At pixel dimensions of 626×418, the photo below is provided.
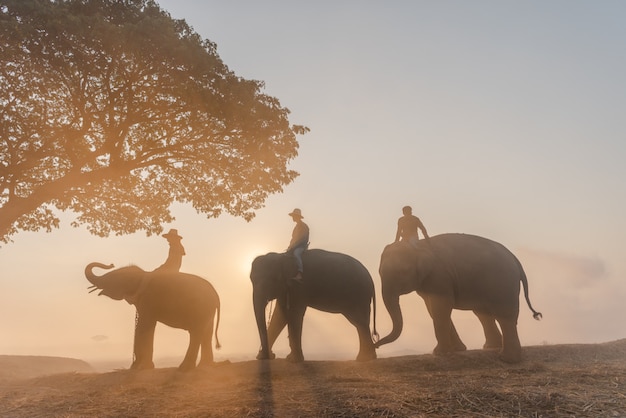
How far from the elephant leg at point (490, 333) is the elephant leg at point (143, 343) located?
27.8 ft

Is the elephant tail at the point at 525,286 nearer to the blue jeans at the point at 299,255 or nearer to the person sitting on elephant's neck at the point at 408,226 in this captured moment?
the person sitting on elephant's neck at the point at 408,226

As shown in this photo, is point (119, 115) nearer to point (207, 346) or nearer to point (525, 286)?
point (207, 346)

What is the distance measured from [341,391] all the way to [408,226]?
6.86 meters

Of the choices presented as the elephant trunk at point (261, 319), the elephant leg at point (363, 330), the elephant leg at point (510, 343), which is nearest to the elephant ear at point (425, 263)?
the elephant leg at point (363, 330)

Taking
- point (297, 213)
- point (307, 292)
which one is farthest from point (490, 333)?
point (297, 213)

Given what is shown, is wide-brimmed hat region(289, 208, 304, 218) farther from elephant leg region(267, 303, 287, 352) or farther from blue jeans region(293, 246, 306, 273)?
elephant leg region(267, 303, 287, 352)

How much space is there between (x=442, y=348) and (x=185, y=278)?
21.1 feet

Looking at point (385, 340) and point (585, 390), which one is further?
point (385, 340)

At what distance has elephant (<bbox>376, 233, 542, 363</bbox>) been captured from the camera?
11680 mm

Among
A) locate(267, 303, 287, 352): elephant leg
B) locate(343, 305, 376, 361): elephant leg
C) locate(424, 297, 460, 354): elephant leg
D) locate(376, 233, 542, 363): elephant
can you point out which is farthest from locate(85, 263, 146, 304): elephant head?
locate(424, 297, 460, 354): elephant leg

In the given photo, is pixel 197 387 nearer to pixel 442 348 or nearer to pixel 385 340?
pixel 385 340

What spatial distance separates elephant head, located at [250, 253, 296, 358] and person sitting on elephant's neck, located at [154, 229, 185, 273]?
2.42 meters

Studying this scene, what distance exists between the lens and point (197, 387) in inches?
327

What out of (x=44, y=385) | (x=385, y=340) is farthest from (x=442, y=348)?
(x=44, y=385)
